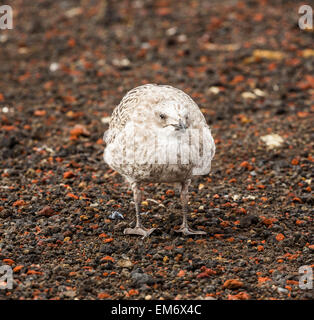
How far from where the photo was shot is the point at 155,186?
24.8 feet

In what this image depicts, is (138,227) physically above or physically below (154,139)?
below

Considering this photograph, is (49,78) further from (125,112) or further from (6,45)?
(125,112)

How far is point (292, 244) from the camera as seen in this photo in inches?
240

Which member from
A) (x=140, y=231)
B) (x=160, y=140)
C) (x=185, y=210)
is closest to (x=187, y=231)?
(x=185, y=210)

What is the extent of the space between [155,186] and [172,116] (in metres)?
2.10

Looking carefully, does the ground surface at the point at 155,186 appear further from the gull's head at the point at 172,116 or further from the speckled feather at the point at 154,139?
the gull's head at the point at 172,116

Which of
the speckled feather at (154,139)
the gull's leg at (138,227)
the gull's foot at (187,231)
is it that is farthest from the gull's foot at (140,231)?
the speckled feather at (154,139)

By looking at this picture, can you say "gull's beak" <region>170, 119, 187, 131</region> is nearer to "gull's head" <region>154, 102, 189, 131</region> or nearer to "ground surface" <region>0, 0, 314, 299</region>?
"gull's head" <region>154, 102, 189, 131</region>

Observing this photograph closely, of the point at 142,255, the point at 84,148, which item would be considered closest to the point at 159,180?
the point at 142,255

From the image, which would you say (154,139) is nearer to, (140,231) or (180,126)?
(180,126)

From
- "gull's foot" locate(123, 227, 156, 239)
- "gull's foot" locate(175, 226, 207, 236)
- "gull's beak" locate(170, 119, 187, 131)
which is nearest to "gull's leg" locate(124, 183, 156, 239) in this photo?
"gull's foot" locate(123, 227, 156, 239)

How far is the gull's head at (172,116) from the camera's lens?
18.3 feet

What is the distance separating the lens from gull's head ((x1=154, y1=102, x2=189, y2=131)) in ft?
18.3

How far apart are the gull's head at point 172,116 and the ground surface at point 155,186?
124cm
